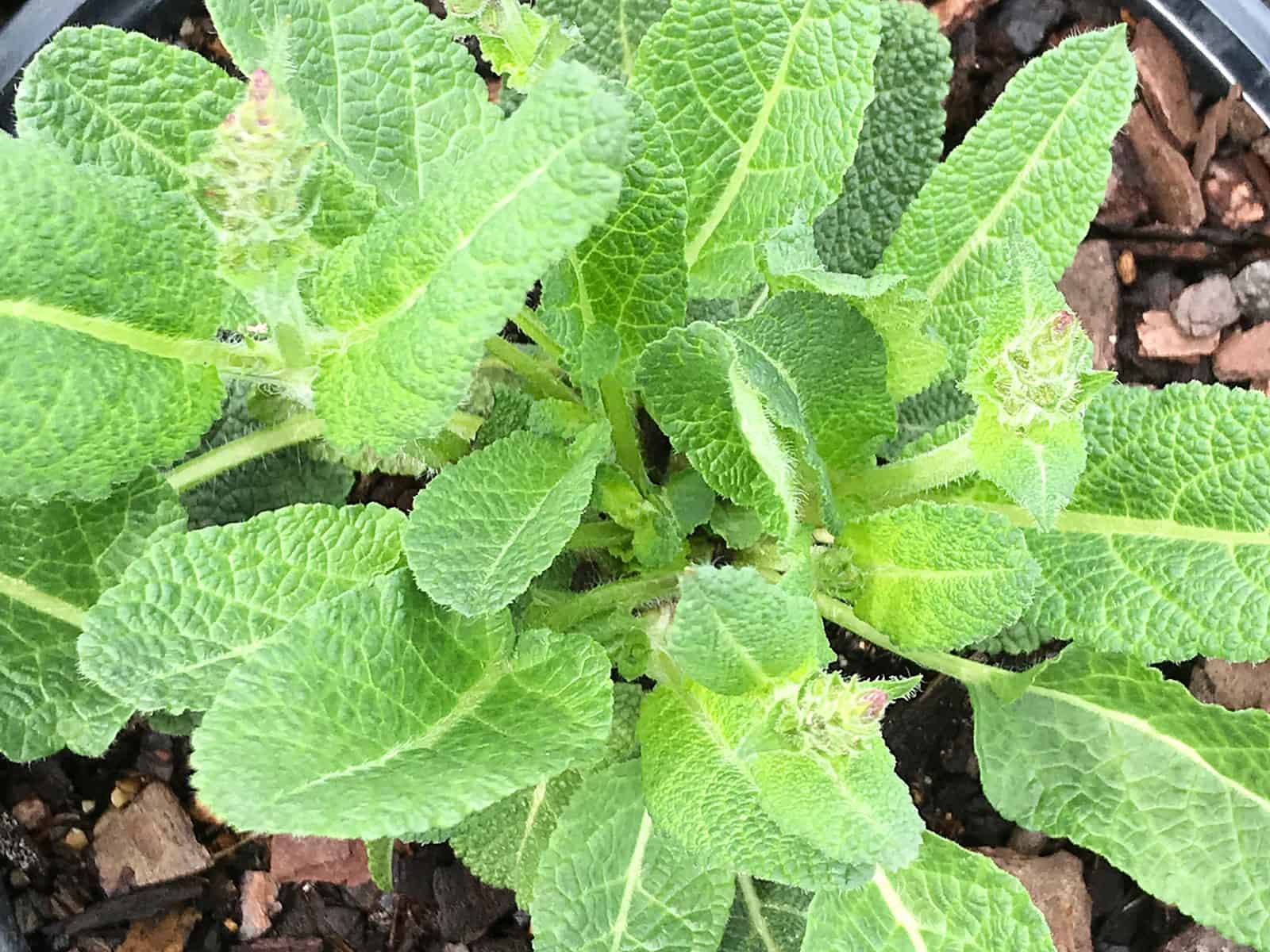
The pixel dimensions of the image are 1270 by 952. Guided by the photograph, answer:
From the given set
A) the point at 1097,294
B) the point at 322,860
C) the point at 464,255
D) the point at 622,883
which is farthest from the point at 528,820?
the point at 1097,294

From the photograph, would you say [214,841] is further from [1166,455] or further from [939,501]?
[1166,455]

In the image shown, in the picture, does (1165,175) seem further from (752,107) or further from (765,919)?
(765,919)

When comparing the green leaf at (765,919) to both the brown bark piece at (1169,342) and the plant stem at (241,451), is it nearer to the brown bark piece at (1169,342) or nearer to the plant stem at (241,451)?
the plant stem at (241,451)

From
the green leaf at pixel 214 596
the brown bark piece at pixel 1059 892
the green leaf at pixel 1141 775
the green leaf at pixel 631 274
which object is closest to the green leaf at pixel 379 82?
the green leaf at pixel 631 274

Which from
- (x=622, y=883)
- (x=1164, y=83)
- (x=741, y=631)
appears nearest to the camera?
(x=741, y=631)

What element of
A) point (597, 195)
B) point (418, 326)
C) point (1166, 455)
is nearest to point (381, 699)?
point (418, 326)

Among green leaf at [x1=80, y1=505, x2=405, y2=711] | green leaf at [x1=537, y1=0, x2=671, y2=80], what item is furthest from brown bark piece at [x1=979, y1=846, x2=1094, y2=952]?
green leaf at [x1=537, y1=0, x2=671, y2=80]
